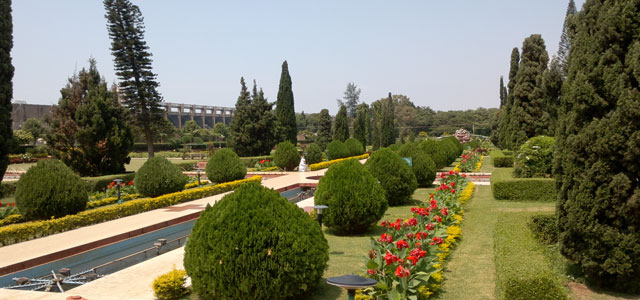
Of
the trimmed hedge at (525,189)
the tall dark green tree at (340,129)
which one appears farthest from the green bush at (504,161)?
the tall dark green tree at (340,129)

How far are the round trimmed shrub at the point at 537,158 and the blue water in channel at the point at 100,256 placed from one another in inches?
408

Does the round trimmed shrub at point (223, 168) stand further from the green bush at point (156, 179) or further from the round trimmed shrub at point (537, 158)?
the round trimmed shrub at point (537, 158)

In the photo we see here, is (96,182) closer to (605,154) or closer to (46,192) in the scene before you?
(46,192)

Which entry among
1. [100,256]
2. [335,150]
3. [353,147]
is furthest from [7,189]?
[353,147]

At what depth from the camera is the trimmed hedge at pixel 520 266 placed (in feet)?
14.9

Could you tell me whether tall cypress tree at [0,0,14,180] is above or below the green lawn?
above

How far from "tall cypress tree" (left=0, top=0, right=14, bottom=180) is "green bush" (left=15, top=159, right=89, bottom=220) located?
463 cm

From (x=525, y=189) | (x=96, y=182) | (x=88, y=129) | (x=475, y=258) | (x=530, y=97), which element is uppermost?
(x=530, y=97)

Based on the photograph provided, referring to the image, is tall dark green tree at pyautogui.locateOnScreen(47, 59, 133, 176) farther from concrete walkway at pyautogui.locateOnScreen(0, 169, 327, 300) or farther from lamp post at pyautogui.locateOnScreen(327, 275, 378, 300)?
lamp post at pyautogui.locateOnScreen(327, 275, 378, 300)

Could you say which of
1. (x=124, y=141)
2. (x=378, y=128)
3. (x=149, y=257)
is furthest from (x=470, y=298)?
(x=378, y=128)

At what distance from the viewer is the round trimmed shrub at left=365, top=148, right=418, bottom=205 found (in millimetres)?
12125

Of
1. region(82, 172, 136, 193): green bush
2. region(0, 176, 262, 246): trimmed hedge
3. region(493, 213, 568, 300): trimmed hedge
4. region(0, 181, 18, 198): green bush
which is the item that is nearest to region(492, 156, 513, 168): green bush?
region(493, 213, 568, 300): trimmed hedge

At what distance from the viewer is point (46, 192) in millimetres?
10961

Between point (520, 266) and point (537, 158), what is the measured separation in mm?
9429
